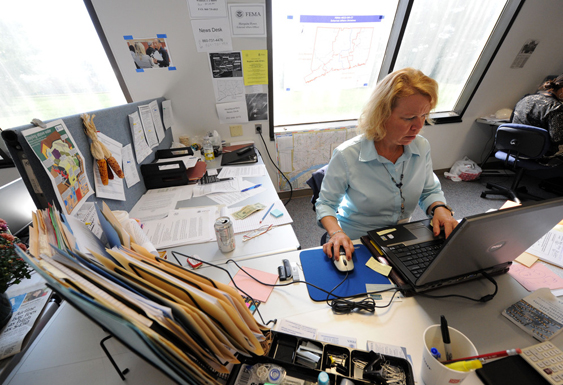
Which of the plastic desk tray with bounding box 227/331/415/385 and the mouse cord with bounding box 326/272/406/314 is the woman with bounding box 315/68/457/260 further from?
the plastic desk tray with bounding box 227/331/415/385

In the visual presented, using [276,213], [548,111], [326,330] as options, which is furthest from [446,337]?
[548,111]

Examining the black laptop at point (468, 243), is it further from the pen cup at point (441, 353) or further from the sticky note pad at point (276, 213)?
the sticky note pad at point (276, 213)

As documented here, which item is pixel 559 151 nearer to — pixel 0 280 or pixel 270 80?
pixel 270 80

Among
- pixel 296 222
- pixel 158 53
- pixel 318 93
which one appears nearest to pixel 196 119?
pixel 158 53

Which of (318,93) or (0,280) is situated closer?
(0,280)

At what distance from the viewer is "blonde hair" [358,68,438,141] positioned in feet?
2.99

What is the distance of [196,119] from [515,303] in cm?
226

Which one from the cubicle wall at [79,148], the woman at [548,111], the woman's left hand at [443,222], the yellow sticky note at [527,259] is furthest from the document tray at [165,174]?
the woman at [548,111]

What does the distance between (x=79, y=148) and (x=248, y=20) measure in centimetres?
154

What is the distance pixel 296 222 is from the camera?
229 cm

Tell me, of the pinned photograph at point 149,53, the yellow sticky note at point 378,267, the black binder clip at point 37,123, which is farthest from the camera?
the pinned photograph at point 149,53

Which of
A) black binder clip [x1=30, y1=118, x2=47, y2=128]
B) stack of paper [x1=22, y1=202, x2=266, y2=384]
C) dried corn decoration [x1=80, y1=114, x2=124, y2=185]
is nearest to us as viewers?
stack of paper [x1=22, y1=202, x2=266, y2=384]

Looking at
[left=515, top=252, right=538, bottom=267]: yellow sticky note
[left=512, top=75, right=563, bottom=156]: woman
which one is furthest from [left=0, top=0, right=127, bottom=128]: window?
[left=512, top=75, right=563, bottom=156]: woman

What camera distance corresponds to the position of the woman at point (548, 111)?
2018 millimetres
